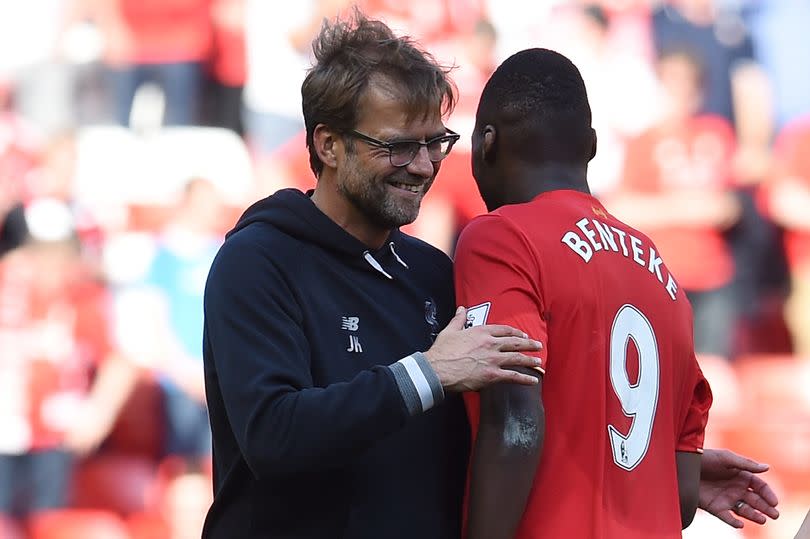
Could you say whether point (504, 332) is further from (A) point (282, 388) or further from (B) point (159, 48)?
(B) point (159, 48)

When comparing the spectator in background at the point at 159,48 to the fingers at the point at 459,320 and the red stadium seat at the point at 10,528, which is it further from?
the fingers at the point at 459,320

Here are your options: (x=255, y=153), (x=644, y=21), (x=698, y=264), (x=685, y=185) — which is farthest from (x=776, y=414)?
(x=255, y=153)

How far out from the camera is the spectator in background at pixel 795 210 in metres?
5.66

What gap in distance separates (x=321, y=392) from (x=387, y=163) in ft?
1.51

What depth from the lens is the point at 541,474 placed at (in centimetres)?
228

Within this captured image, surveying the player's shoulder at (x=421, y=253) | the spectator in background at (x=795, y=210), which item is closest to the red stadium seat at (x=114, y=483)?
the spectator in background at (x=795, y=210)

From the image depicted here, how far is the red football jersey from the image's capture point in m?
2.25

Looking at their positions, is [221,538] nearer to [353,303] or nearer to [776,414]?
[353,303]

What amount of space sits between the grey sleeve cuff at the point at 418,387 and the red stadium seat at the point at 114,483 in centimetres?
392

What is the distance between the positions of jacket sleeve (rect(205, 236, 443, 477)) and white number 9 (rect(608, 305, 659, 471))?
390 mm

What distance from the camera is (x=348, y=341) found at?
90.4 inches

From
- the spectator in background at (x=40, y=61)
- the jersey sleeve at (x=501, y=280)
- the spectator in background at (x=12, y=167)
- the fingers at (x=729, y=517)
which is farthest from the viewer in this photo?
the spectator in background at (x=40, y=61)

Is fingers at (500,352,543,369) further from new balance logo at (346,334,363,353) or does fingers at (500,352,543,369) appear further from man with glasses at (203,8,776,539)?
new balance logo at (346,334,363,353)

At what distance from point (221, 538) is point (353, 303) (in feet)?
1.58
